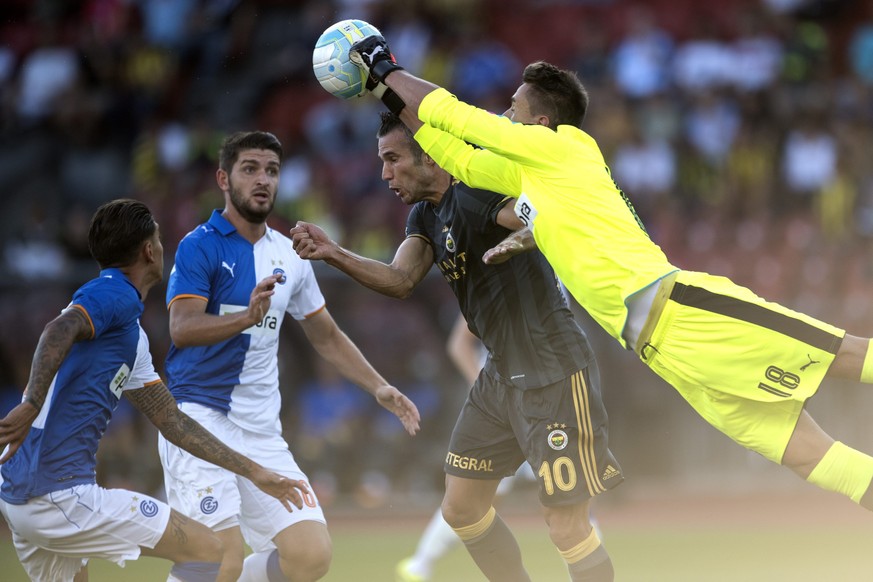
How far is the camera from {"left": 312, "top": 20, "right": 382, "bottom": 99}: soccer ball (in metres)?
5.88

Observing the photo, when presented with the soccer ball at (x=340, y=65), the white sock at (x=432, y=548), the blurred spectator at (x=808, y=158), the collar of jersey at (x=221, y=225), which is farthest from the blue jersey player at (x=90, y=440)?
the blurred spectator at (x=808, y=158)

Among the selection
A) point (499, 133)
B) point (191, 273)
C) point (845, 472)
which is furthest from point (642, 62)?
point (845, 472)

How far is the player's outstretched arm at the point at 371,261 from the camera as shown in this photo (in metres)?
5.73

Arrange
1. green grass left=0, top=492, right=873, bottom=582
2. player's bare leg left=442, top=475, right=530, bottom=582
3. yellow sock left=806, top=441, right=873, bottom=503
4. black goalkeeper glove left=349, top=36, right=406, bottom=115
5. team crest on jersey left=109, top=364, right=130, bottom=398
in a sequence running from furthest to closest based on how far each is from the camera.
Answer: green grass left=0, top=492, right=873, bottom=582 < player's bare leg left=442, top=475, right=530, bottom=582 < black goalkeeper glove left=349, top=36, right=406, bottom=115 < team crest on jersey left=109, top=364, right=130, bottom=398 < yellow sock left=806, top=441, right=873, bottom=503

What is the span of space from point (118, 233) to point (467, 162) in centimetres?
166

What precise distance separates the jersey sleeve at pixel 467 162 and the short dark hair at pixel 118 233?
137 centimetres

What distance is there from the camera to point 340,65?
5.88 m

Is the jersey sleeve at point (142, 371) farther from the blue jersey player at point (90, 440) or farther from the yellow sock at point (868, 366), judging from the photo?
the yellow sock at point (868, 366)

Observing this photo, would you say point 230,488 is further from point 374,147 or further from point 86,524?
point 374,147

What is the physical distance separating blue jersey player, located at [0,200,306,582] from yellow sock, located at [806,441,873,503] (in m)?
2.40

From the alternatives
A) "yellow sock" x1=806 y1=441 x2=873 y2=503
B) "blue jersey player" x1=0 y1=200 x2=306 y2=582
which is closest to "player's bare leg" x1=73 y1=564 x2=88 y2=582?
"blue jersey player" x1=0 y1=200 x2=306 y2=582

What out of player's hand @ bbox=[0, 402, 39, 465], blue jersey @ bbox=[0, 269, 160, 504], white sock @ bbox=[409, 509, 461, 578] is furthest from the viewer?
white sock @ bbox=[409, 509, 461, 578]

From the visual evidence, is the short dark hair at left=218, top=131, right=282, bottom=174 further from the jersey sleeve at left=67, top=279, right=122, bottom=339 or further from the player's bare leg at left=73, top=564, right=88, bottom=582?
the player's bare leg at left=73, top=564, right=88, bottom=582

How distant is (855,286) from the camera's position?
12773 mm
